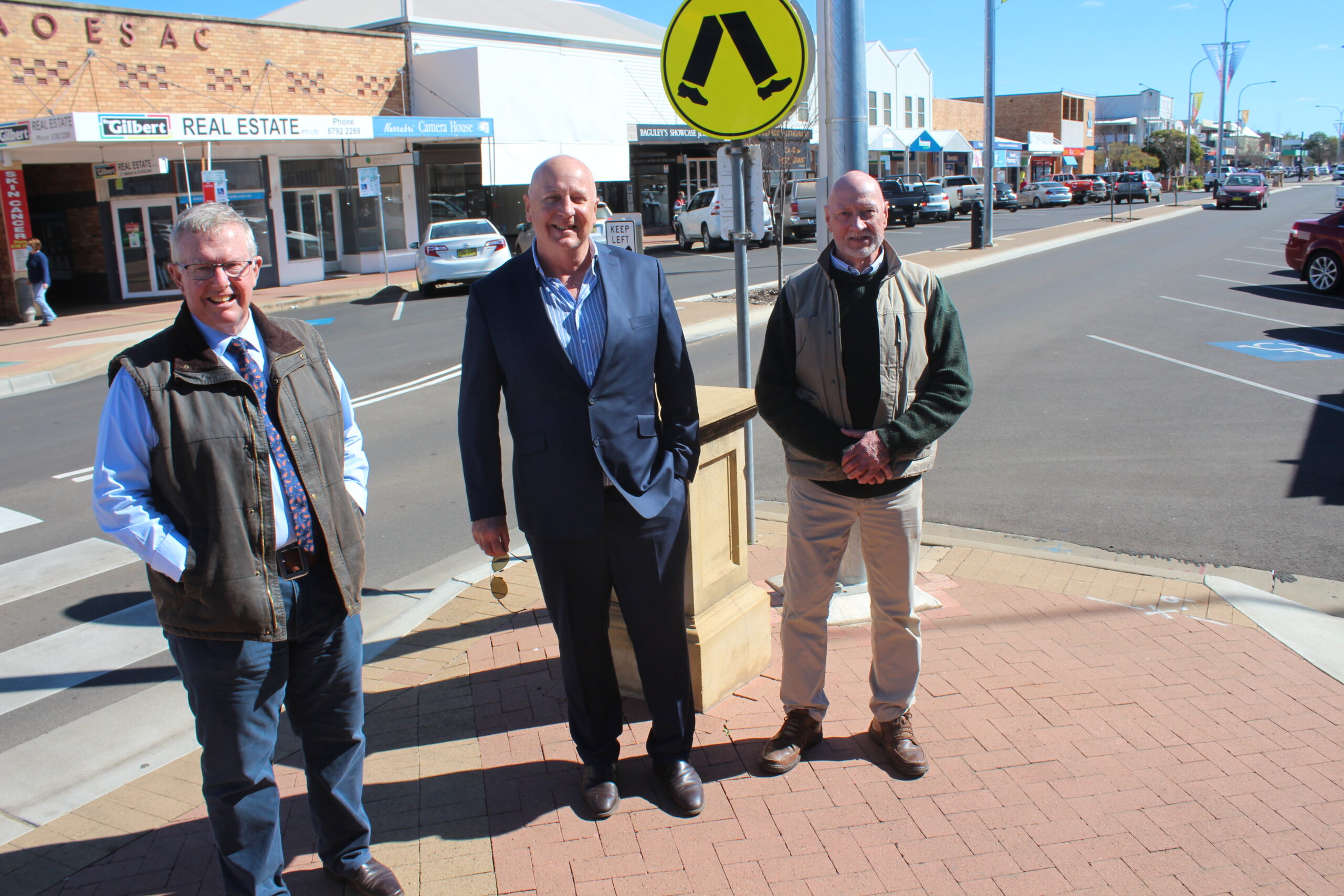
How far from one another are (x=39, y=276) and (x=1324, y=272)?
73.8ft

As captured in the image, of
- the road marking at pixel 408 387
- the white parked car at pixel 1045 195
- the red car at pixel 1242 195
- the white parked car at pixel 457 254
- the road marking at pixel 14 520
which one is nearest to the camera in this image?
the road marking at pixel 14 520

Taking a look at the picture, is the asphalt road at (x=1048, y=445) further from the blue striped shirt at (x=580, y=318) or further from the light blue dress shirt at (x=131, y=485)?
the blue striped shirt at (x=580, y=318)

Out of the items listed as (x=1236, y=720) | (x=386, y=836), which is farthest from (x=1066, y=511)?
(x=386, y=836)

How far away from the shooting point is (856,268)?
350 centimetres

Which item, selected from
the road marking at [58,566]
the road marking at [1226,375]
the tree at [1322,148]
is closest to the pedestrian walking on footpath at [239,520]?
the road marking at [58,566]

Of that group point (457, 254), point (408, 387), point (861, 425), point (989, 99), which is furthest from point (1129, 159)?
point (861, 425)

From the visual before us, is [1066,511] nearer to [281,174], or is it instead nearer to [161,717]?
[161,717]

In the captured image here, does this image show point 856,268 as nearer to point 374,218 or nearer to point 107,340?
point 107,340

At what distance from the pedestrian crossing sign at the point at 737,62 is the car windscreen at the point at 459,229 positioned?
17.5 m

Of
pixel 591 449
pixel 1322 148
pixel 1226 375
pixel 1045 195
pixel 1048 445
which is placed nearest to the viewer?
pixel 591 449

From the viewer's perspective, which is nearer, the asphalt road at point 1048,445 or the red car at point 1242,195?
the asphalt road at point 1048,445

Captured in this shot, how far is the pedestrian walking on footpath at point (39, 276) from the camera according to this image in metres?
18.5

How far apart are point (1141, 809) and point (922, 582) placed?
81.3 inches

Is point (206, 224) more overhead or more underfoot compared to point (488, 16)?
more underfoot
